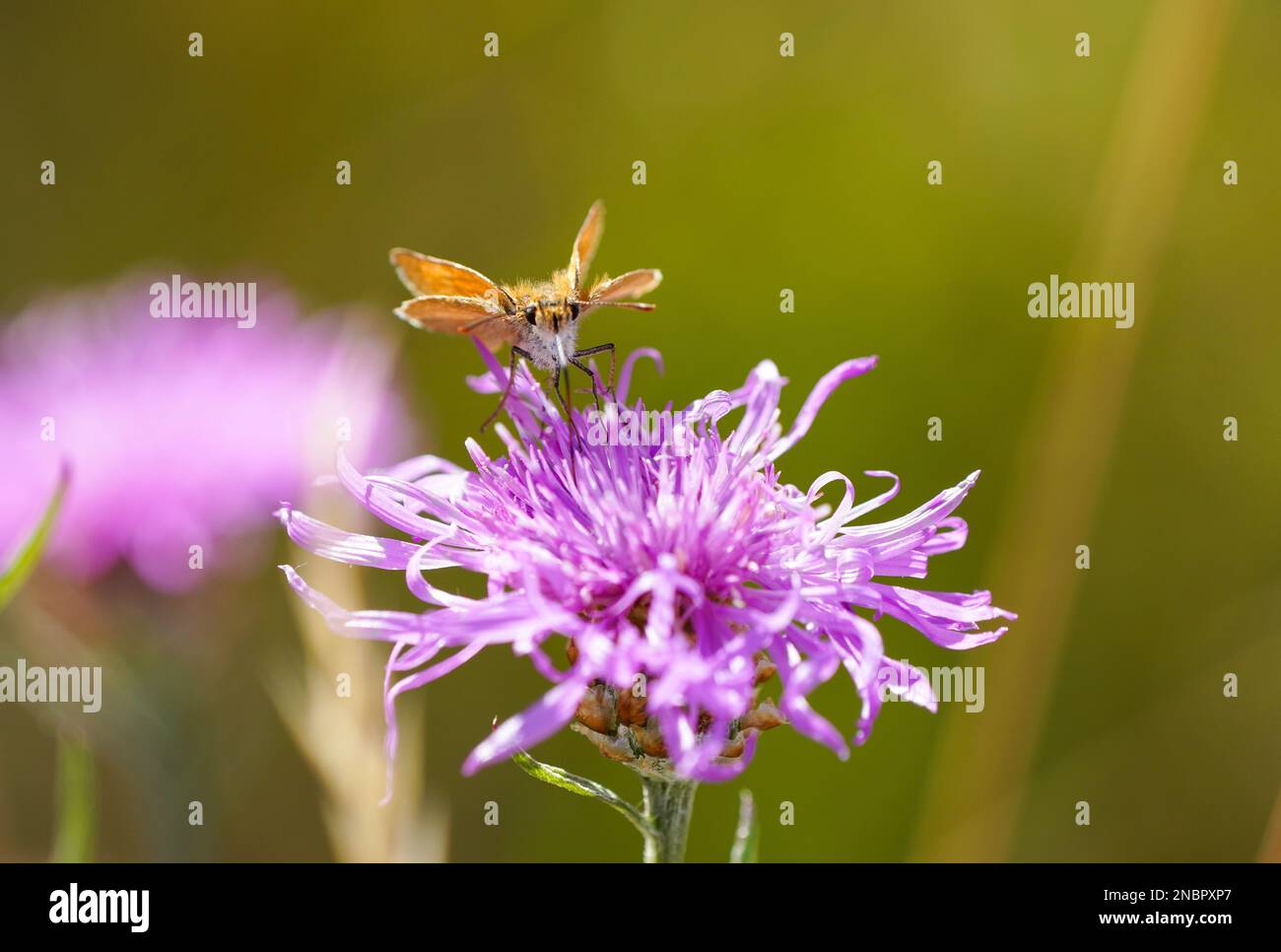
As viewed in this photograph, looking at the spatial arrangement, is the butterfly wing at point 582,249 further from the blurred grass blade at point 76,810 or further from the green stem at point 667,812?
the blurred grass blade at point 76,810

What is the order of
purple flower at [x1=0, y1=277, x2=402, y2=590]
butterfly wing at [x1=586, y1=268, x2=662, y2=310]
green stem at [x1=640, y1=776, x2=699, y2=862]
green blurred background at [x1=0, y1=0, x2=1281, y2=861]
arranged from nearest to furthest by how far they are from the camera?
green stem at [x1=640, y1=776, x2=699, y2=862] < butterfly wing at [x1=586, y1=268, x2=662, y2=310] < purple flower at [x1=0, y1=277, x2=402, y2=590] < green blurred background at [x1=0, y1=0, x2=1281, y2=861]

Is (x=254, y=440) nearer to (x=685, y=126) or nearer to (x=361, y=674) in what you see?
(x=361, y=674)

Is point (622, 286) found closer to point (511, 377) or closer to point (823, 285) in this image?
point (511, 377)

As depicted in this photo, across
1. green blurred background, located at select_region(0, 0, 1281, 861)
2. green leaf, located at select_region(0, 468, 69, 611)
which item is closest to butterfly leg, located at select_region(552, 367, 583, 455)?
green leaf, located at select_region(0, 468, 69, 611)

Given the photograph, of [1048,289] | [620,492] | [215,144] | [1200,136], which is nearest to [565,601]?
[620,492]

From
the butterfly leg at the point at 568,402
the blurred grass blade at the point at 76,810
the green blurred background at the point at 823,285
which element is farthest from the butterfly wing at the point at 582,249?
the green blurred background at the point at 823,285

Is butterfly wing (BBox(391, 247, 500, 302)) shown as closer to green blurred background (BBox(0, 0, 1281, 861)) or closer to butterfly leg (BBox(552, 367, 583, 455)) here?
butterfly leg (BBox(552, 367, 583, 455))
